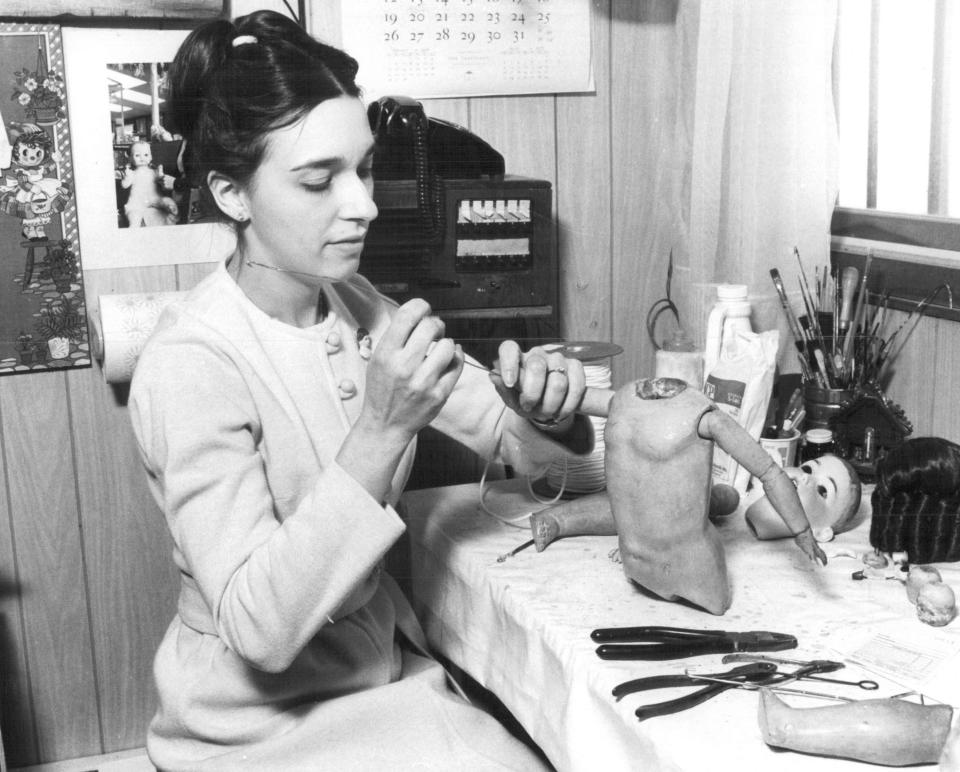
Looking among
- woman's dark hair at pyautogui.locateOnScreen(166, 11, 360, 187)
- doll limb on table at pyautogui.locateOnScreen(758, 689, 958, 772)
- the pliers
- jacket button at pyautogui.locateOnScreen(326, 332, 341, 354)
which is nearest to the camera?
doll limb on table at pyautogui.locateOnScreen(758, 689, 958, 772)

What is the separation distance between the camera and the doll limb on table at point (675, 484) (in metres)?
0.85

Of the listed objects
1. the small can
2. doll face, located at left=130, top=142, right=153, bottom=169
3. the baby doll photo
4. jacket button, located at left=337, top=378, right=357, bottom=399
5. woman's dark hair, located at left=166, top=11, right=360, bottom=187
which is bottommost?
the small can

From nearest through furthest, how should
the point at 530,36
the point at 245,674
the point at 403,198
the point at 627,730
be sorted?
the point at 627,730 → the point at 245,674 → the point at 403,198 → the point at 530,36

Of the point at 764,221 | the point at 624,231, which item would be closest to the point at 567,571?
the point at 764,221

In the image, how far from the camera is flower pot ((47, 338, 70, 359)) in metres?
1.37

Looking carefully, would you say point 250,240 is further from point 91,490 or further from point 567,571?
point 91,490

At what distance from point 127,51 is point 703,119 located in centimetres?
72

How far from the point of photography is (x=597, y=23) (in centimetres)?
144

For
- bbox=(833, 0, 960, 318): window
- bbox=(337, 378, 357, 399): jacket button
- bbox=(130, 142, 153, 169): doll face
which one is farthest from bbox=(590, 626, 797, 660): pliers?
bbox=(130, 142, 153, 169): doll face

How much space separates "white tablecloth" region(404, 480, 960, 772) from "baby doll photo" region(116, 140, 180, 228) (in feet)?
1.62

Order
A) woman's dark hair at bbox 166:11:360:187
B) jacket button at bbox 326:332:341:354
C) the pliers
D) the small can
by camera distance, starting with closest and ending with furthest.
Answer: the pliers → woman's dark hair at bbox 166:11:360:187 → jacket button at bbox 326:332:341:354 → the small can

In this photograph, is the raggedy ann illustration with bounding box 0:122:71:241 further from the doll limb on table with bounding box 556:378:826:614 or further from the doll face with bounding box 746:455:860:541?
the doll face with bounding box 746:455:860:541

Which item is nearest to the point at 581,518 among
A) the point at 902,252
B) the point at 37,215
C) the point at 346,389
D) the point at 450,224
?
the point at 346,389

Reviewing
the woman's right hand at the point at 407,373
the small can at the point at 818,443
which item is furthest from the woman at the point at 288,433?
the small can at the point at 818,443
